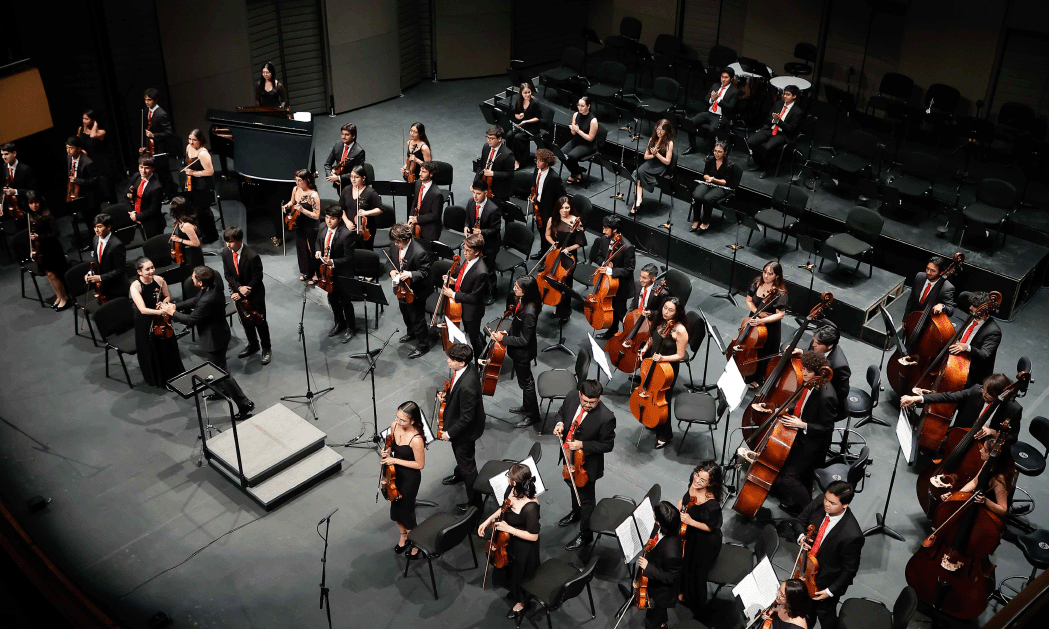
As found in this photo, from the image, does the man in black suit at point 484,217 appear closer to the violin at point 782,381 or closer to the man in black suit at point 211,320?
the man in black suit at point 211,320

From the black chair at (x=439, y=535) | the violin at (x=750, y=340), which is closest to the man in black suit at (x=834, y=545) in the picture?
the black chair at (x=439, y=535)

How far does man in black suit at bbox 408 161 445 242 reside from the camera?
1105 cm

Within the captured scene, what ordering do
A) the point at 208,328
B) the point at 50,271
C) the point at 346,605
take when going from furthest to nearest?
the point at 50,271
the point at 208,328
the point at 346,605

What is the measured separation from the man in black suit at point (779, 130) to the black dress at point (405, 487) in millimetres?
7890

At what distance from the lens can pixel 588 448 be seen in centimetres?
745

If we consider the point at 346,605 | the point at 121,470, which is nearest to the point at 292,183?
the point at 121,470

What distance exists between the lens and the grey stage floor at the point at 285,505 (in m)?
Answer: 7.46

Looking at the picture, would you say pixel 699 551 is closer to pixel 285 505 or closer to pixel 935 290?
pixel 285 505

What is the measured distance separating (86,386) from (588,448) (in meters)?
5.82

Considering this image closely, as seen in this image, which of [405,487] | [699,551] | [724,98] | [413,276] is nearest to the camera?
[699,551]

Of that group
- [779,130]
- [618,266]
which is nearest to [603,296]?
[618,266]

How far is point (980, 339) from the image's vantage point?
28.5 ft

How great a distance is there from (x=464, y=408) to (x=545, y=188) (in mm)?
4759

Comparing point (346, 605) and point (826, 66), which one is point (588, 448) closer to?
point (346, 605)
